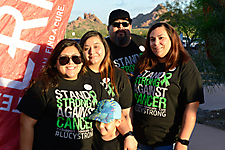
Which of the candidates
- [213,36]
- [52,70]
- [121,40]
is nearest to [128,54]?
[121,40]

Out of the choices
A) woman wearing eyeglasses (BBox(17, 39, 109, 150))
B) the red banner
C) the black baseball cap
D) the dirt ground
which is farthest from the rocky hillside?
woman wearing eyeglasses (BBox(17, 39, 109, 150))

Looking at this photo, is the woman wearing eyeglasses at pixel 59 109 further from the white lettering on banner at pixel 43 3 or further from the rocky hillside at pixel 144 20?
the rocky hillside at pixel 144 20

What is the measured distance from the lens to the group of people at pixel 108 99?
213 cm

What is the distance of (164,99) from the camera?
242 cm

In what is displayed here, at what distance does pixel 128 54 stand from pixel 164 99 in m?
1.04

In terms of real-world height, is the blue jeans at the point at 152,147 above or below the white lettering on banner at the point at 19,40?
below

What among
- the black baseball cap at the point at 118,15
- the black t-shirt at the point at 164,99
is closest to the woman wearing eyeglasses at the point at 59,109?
the black t-shirt at the point at 164,99

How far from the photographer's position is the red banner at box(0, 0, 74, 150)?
2758 mm

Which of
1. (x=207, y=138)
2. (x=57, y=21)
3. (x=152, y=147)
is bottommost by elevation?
(x=207, y=138)

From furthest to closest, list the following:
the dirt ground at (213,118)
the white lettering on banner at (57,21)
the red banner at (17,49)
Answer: the dirt ground at (213,118) < the white lettering on banner at (57,21) < the red banner at (17,49)

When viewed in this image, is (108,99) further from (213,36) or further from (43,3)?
(213,36)

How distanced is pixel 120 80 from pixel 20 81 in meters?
1.25

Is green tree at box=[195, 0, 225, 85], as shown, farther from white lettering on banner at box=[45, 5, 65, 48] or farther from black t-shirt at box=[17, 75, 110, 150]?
black t-shirt at box=[17, 75, 110, 150]

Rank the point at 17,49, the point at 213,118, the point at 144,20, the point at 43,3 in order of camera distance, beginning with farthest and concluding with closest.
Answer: the point at 144,20
the point at 213,118
the point at 43,3
the point at 17,49
